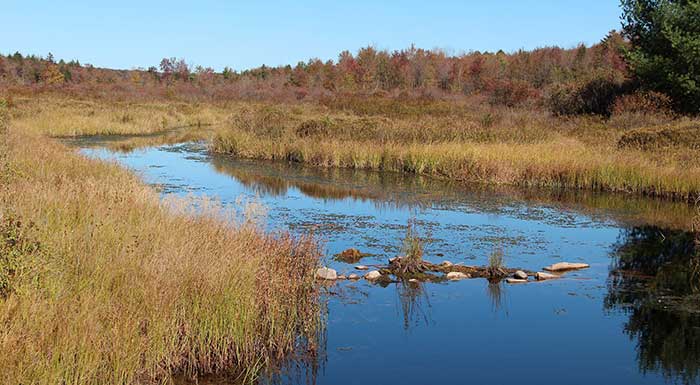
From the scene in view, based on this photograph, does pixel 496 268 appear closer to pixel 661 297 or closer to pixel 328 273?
pixel 661 297

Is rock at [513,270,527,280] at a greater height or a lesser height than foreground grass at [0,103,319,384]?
lesser

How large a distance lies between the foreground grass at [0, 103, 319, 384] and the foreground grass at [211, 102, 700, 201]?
1301 centimetres

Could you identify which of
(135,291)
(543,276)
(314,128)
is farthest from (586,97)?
(135,291)

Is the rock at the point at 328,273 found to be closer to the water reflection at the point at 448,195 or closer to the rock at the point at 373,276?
the rock at the point at 373,276

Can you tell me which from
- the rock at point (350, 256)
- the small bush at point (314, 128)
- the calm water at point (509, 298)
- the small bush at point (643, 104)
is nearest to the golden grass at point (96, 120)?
the small bush at point (314, 128)

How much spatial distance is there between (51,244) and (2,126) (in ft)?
31.4

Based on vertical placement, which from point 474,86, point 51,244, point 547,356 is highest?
point 474,86

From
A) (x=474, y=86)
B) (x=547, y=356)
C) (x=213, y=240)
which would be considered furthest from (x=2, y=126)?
(x=474, y=86)

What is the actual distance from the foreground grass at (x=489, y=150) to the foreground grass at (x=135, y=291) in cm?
1301

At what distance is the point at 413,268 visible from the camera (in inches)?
406

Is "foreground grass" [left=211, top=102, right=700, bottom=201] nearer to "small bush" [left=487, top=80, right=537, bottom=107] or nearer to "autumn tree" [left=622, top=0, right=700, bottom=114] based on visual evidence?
"autumn tree" [left=622, top=0, right=700, bottom=114]

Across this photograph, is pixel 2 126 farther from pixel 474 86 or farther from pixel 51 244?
pixel 474 86

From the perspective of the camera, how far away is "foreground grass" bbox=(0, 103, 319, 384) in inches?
194

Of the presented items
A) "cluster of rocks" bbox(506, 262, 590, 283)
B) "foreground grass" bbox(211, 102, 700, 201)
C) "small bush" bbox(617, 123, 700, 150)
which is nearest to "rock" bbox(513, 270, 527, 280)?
"cluster of rocks" bbox(506, 262, 590, 283)
